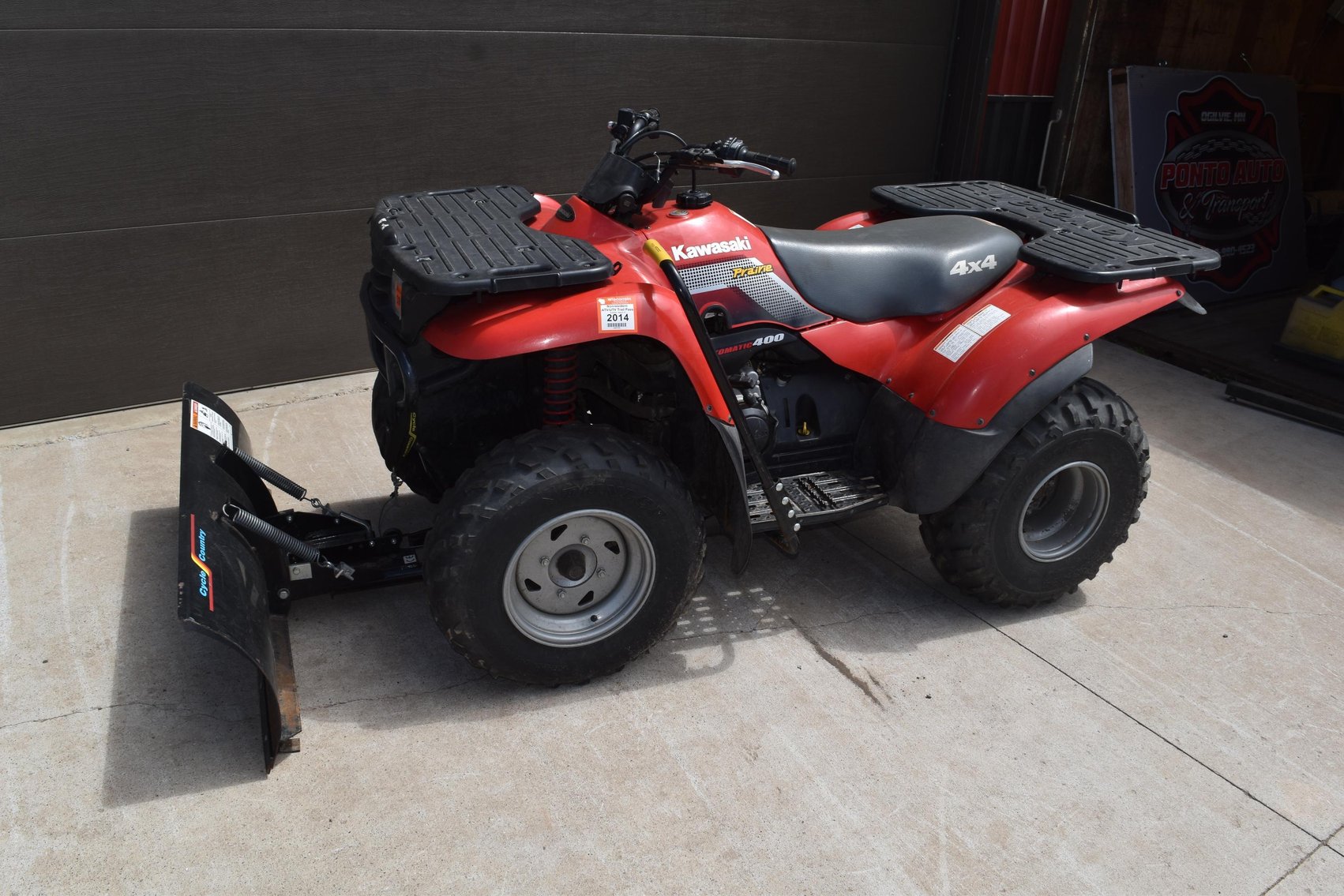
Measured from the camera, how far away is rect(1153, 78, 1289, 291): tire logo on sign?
717 centimetres

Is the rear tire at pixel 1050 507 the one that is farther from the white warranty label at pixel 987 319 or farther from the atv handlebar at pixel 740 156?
the atv handlebar at pixel 740 156

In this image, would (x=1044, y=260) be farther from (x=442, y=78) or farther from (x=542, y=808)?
(x=442, y=78)

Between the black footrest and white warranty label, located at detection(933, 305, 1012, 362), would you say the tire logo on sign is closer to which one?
white warranty label, located at detection(933, 305, 1012, 362)

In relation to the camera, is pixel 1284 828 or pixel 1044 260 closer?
pixel 1284 828

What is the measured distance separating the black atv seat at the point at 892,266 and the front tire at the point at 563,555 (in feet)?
2.67

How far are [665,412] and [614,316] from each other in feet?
1.91

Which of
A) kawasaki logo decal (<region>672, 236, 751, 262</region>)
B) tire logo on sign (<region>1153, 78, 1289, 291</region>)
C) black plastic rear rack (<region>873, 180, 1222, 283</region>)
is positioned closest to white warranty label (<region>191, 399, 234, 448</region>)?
kawasaki logo decal (<region>672, 236, 751, 262</region>)

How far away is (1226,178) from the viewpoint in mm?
7445

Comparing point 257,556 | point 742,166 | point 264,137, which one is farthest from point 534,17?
point 257,556

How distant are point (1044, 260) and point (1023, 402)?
1.54 feet

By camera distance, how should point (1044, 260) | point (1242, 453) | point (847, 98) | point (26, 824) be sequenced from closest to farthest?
point (26, 824) < point (1044, 260) < point (1242, 453) < point (847, 98)

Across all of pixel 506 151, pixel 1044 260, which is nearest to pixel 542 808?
pixel 1044 260

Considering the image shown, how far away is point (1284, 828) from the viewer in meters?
2.84

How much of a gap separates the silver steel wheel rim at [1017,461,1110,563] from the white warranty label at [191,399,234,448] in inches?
106
